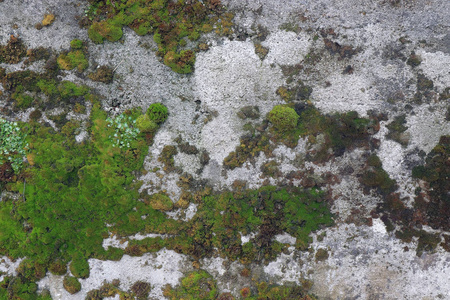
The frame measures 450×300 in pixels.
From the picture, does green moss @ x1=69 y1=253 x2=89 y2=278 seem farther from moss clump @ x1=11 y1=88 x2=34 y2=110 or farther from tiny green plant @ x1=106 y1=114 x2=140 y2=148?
moss clump @ x1=11 y1=88 x2=34 y2=110

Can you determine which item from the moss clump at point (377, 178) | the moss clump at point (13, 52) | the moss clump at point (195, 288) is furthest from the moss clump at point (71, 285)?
the moss clump at point (377, 178)

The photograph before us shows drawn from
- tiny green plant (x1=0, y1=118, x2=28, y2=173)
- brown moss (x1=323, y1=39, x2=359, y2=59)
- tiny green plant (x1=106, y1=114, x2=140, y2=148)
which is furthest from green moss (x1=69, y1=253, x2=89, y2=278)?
brown moss (x1=323, y1=39, x2=359, y2=59)

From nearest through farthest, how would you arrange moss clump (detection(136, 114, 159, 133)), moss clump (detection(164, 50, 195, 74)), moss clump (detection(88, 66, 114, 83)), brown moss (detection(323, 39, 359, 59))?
brown moss (detection(323, 39, 359, 59)) < moss clump (detection(136, 114, 159, 133)) < moss clump (detection(164, 50, 195, 74)) < moss clump (detection(88, 66, 114, 83))

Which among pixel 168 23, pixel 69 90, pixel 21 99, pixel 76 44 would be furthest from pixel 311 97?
pixel 21 99

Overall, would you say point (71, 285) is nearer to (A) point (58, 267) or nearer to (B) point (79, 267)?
(B) point (79, 267)

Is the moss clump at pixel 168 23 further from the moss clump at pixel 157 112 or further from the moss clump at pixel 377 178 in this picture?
the moss clump at pixel 377 178
